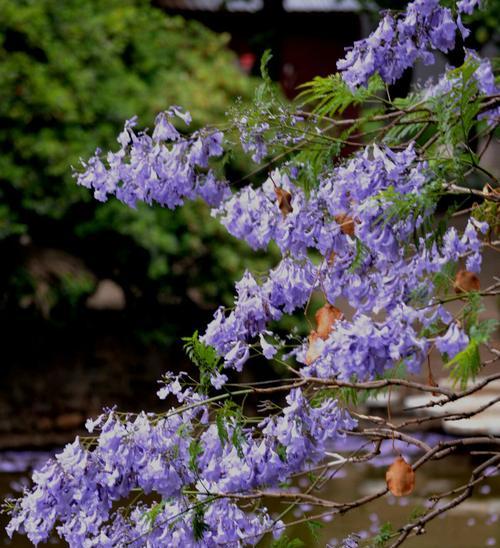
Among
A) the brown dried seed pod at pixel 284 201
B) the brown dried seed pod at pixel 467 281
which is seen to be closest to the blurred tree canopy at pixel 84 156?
the brown dried seed pod at pixel 284 201

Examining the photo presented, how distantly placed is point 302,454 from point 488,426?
7272 mm

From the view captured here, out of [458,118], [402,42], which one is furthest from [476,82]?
[402,42]

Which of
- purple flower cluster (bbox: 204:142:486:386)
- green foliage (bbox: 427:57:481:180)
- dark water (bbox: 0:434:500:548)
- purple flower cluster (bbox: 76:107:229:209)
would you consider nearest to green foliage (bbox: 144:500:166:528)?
purple flower cluster (bbox: 204:142:486:386)

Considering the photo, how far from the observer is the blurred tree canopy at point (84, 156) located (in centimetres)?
1053

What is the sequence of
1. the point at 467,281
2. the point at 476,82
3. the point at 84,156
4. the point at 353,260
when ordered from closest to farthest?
the point at 476,82, the point at 467,281, the point at 353,260, the point at 84,156

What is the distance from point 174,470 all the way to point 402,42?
1478 millimetres

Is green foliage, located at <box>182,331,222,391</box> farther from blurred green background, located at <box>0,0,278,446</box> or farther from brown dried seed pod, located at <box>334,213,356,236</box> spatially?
blurred green background, located at <box>0,0,278,446</box>

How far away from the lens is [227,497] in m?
3.59

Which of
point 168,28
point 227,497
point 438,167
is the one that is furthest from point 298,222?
point 168,28

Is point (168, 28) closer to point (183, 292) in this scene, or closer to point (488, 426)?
point (183, 292)

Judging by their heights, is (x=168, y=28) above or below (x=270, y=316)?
below

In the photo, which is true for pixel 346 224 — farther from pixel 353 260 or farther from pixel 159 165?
pixel 159 165

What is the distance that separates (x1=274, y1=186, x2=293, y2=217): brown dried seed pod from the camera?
12.6 feet

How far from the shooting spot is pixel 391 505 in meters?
8.59
